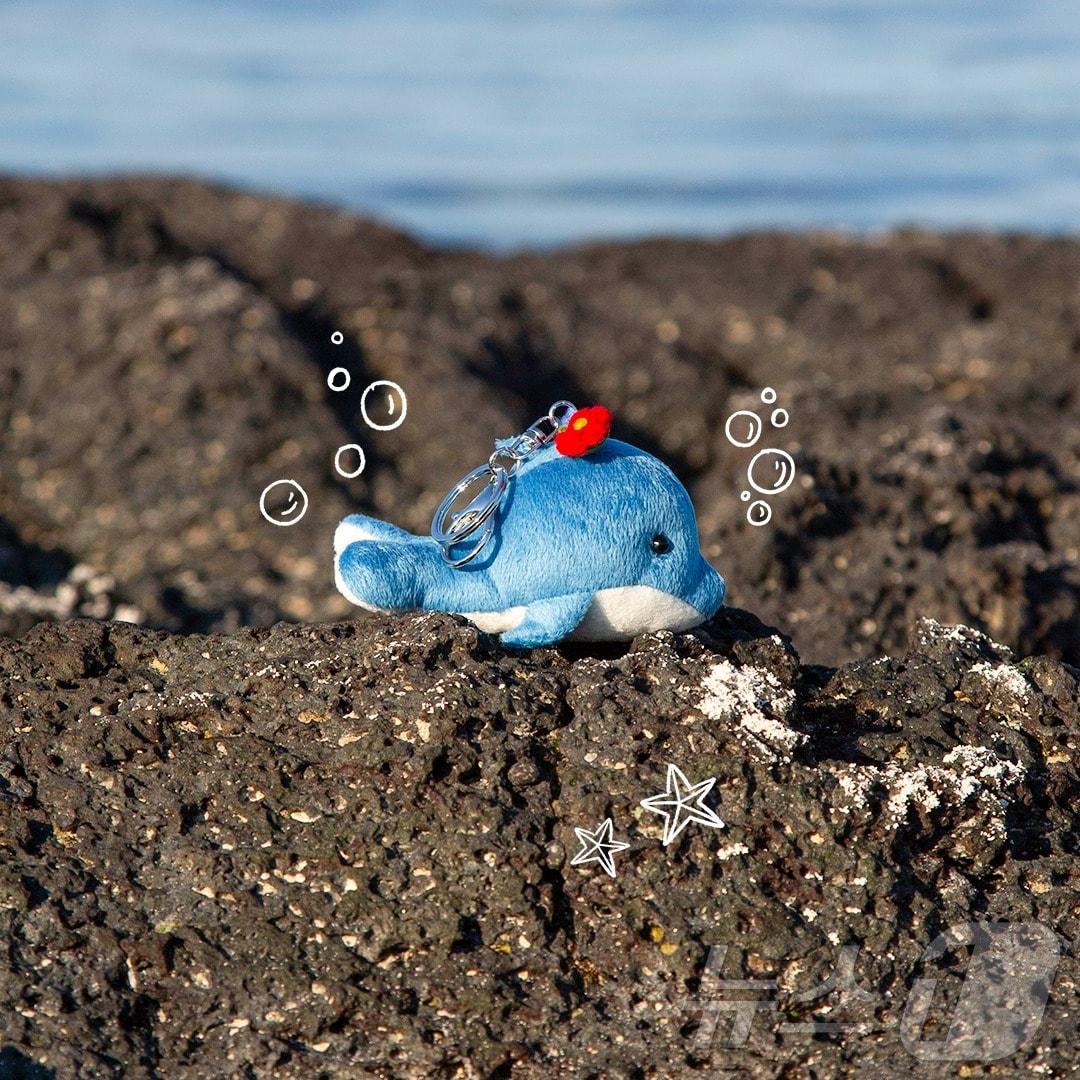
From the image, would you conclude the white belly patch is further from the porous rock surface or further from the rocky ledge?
the porous rock surface

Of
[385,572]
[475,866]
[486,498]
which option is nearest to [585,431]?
[486,498]

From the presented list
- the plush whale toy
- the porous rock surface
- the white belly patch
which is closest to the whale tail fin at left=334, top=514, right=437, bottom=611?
the plush whale toy

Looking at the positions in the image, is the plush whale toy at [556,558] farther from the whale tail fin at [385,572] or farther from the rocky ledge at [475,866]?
the rocky ledge at [475,866]

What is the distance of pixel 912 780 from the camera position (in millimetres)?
3041

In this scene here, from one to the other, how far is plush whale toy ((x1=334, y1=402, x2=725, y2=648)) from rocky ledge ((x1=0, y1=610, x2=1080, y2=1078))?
0.12 m

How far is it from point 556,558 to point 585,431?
0.26m

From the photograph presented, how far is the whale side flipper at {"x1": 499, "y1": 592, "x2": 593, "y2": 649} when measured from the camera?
3.25 metres

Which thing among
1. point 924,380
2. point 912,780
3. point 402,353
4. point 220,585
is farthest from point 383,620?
point 924,380

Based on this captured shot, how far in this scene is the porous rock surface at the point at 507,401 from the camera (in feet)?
17.0

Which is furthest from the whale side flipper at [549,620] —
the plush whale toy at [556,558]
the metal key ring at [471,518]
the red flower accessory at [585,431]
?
the red flower accessory at [585,431]

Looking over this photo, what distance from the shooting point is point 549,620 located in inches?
128

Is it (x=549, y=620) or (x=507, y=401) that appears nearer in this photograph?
(x=549, y=620)

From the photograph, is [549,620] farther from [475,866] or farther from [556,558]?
[475,866]

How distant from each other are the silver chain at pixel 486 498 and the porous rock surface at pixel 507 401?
4.94 feet
